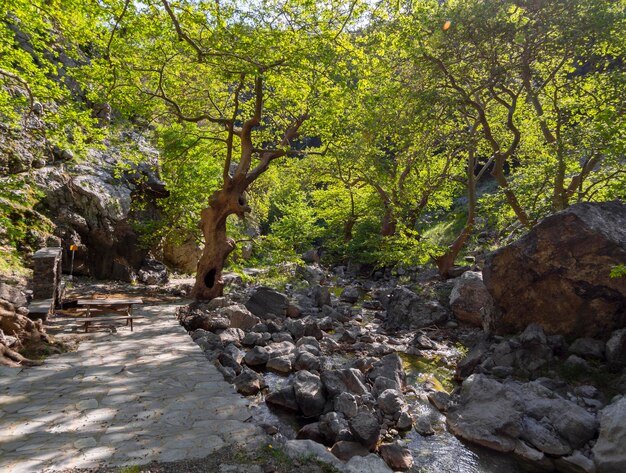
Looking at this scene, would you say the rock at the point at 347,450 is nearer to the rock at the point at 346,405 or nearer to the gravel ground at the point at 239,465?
the rock at the point at 346,405

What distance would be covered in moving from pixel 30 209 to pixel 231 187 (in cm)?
783

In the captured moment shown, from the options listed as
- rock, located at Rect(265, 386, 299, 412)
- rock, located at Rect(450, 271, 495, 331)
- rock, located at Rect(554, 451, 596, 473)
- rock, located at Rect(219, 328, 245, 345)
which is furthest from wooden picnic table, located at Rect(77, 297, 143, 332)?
rock, located at Rect(450, 271, 495, 331)

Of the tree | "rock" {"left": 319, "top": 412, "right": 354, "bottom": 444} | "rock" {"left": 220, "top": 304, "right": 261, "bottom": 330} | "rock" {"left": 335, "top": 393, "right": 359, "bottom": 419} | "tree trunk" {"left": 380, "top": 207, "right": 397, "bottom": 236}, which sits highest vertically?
the tree

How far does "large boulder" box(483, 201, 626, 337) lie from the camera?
9.18 meters

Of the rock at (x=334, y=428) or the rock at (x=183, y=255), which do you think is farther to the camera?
the rock at (x=183, y=255)

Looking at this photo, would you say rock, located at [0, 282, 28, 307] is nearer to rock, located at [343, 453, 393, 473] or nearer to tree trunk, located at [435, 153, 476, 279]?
rock, located at [343, 453, 393, 473]

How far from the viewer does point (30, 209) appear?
48.2 feet

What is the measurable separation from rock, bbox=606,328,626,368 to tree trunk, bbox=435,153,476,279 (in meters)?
8.67

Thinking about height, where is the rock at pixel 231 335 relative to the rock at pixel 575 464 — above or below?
above

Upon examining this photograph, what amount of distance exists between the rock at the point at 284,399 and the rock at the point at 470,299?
314 inches

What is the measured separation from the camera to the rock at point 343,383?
7086 mm

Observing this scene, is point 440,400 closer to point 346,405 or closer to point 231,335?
point 346,405

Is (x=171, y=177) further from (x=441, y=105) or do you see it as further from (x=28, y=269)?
(x=441, y=105)

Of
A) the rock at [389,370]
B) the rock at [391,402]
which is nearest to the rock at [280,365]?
the rock at [389,370]
